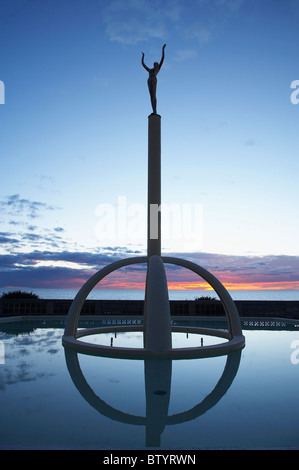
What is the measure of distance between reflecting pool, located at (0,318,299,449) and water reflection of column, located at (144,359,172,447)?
0.02 meters

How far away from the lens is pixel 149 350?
12.4 metres

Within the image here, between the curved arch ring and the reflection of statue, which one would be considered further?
the reflection of statue

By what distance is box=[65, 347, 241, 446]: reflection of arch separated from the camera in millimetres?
6764

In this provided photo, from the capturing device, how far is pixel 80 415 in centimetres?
707

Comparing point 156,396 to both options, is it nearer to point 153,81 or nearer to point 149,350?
point 149,350

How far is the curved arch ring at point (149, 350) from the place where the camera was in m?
12.5

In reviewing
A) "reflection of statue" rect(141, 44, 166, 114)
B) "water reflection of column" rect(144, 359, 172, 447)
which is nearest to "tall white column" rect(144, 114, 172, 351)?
"reflection of statue" rect(141, 44, 166, 114)
